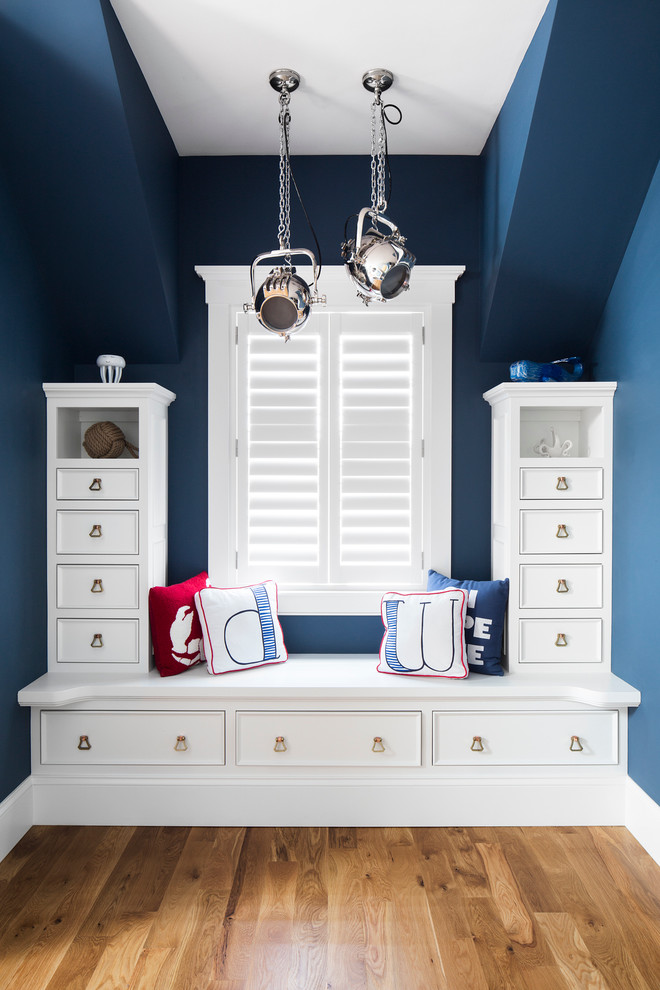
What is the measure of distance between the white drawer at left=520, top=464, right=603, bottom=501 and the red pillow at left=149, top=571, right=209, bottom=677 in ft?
4.73

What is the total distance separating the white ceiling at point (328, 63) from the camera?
2064mm

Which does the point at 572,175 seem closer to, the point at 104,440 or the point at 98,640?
the point at 104,440

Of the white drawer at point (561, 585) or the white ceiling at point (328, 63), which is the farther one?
the white drawer at point (561, 585)

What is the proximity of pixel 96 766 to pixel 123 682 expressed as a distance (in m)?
0.33

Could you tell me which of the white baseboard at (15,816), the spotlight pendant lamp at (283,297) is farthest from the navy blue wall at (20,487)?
the spotlight pendant lamp at (283,297)

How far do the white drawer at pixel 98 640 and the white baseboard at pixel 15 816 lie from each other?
48cm

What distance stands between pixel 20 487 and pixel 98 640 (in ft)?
2.23

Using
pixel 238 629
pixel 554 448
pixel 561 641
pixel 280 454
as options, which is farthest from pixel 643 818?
pixel 280 454

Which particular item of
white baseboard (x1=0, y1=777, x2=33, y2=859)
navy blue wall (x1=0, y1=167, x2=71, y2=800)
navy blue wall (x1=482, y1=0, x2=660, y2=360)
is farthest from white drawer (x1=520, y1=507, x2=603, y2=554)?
white baseboard (x1=0, y1=777, x2=33, y2=859)

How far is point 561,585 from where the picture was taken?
270 centimetres

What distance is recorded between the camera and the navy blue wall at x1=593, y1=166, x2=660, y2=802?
2355mm

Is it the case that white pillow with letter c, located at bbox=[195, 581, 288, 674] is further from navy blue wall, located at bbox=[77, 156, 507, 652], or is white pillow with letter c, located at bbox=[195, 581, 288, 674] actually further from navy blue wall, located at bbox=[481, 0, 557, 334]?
navy blue wall, located at bbox=[481, 0, 557, 334]

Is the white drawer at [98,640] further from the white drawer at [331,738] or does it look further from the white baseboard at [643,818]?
the white baseboard at [643,818]

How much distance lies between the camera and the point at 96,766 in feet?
8.36
